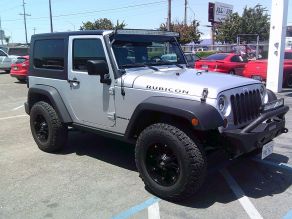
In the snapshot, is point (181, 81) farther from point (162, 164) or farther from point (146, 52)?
point (146, 52)

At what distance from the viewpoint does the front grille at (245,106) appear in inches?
168

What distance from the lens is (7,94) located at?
44.8 feet

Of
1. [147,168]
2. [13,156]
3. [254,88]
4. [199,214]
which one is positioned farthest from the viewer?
[13,156]

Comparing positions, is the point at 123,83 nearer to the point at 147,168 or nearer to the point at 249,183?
the point at 147,168

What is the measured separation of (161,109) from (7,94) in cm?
1091

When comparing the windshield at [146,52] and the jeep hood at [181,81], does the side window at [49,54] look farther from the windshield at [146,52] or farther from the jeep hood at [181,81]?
the jeep hood at [181,81]

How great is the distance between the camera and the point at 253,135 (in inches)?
158

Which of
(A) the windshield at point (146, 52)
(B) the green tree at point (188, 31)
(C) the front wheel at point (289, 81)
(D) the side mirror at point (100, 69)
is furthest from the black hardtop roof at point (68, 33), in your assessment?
(B) the green tree at point (188, 31)

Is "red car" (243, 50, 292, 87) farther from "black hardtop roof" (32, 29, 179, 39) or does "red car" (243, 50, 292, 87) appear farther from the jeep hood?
the jeep hood

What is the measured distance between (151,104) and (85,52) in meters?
1.61

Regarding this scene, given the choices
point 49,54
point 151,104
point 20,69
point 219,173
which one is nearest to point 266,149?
point 219,173

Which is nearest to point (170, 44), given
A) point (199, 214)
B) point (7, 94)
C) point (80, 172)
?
point (80, 172)

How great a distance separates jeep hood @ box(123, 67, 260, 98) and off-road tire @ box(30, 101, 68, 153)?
164 centimetres

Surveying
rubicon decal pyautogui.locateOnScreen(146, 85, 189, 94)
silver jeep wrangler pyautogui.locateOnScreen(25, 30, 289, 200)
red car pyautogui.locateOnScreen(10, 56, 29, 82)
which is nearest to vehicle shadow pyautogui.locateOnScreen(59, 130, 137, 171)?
silver jeep wrangler pyautogui.locateOnScreen(25, 30, 289, 200)
